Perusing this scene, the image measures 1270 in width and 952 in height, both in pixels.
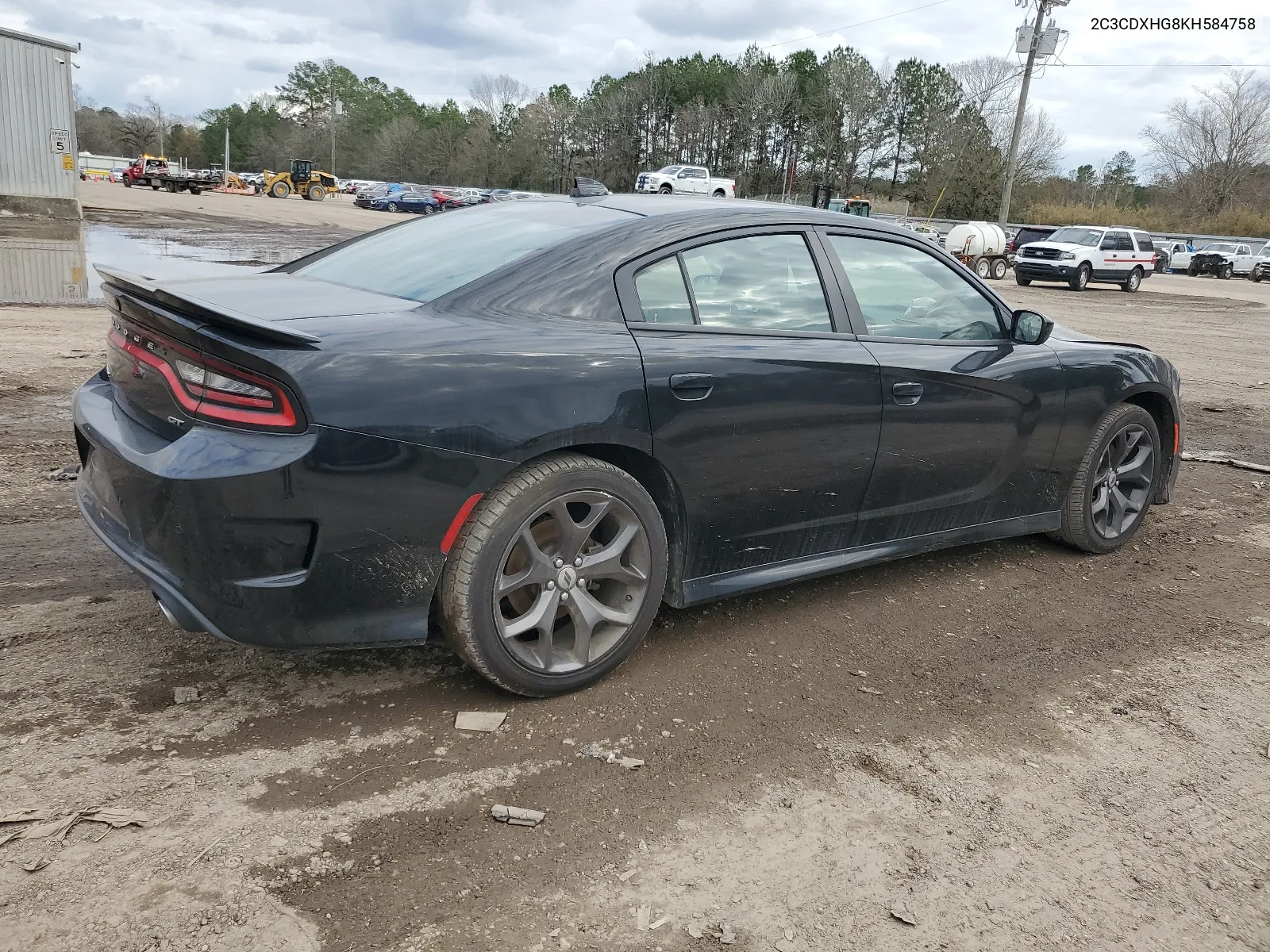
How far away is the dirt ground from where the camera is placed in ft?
7.21

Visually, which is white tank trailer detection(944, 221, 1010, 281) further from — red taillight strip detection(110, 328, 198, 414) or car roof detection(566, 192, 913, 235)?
red taillight strip detection(110, 328, 198, 414)

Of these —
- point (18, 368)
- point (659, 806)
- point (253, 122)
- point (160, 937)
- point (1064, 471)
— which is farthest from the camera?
point (253, 122)

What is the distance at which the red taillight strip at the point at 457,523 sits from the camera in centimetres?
279

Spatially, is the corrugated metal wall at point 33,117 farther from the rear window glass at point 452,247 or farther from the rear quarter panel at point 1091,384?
the rear quarter panel at point 1091,384

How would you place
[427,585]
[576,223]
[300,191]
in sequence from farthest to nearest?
1. [300,191]
2. [576,223]
3. [427,585]

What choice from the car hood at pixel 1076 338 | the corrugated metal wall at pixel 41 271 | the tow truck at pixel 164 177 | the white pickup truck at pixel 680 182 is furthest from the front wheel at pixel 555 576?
the tow truck at pixel 164 177

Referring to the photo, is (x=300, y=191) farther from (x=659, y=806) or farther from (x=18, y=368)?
(x=659, y=806)

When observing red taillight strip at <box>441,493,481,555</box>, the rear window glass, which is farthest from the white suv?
red taillight strip at <box>441,493,481,555</box>

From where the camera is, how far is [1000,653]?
3.73m

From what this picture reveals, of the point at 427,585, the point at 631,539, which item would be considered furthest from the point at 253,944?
the point at 631,539

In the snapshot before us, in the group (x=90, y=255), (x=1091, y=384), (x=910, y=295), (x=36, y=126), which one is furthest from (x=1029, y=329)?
(x=36, y=126)

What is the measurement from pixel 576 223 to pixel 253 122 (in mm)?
146729

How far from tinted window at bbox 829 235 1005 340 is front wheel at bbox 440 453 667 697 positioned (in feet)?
4.32

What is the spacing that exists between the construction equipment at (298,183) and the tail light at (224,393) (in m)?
64.1
